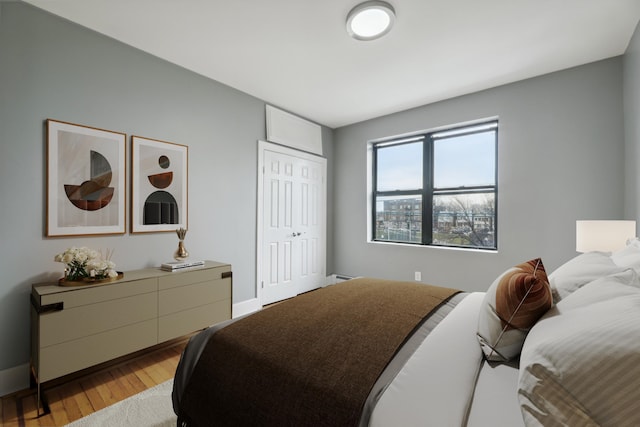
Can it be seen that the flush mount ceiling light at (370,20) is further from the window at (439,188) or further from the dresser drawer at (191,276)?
the dresser drawer at (191,276)

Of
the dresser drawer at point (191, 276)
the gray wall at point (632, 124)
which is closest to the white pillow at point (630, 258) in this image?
the gray wall at point (632, 124)

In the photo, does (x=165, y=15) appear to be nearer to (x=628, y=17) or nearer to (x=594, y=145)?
(x=628, y=17)

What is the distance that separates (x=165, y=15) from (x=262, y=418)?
8.55 ft

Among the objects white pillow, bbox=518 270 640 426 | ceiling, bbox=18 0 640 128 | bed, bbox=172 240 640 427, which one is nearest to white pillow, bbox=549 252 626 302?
bed, bbox=172 240 640 427

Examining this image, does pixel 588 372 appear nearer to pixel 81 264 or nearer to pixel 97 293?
pixel 97 293

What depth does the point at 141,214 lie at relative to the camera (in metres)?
2.50

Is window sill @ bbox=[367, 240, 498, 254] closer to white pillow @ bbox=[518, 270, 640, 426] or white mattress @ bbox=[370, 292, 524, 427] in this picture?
white mattress @ bbox=[370, 292, 524, 427]

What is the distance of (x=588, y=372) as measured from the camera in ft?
2.02

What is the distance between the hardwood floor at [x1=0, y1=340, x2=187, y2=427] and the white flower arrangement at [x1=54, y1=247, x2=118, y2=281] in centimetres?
75

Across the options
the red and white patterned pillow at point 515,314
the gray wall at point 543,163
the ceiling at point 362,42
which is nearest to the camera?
the red and white patterned pillow at point 515,314

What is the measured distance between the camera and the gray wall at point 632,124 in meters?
2.17

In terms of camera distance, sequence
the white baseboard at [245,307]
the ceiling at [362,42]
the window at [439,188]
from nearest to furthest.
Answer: the ceiling at [362,42] < the white baseboard at [245,307] < the window at [439,188]

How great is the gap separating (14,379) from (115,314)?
0.75m

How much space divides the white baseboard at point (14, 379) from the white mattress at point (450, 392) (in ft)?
8.29
